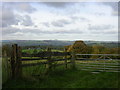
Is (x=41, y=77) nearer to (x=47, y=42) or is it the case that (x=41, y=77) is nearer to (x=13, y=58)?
(x=13, y=58)

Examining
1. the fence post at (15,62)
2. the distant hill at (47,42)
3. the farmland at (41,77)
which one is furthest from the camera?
the distant hill at (47,42)

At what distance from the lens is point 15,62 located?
242 inches

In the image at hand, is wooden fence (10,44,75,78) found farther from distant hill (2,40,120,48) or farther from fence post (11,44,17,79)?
distant hill (2,40,120,48)

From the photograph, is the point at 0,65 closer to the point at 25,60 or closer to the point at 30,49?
the point at 25,60

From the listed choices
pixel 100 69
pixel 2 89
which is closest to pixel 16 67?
pixel 2 89

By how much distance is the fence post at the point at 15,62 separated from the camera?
19.9 ft

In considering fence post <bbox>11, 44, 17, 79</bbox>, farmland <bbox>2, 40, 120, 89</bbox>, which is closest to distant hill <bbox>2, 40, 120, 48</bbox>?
fence post <bbox>11, 44, 17, 79</bbox>

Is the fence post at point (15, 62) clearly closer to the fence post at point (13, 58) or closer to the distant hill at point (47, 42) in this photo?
the fence post at point (13, 58)

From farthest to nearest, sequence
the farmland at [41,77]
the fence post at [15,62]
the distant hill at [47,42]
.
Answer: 1. the distant hill at [47,42]
2. the fence post at [15,62]
3. the farmland at [41,77]

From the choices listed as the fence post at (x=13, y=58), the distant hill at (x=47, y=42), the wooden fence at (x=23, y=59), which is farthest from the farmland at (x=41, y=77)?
the distant hill at (x=47, y=42)

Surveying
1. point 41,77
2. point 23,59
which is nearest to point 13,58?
point 23,59

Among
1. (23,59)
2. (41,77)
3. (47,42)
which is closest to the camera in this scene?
(41,77)

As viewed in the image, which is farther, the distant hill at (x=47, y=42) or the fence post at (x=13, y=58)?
the distant hill at (x=47, y=42)

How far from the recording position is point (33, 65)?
6523mm
